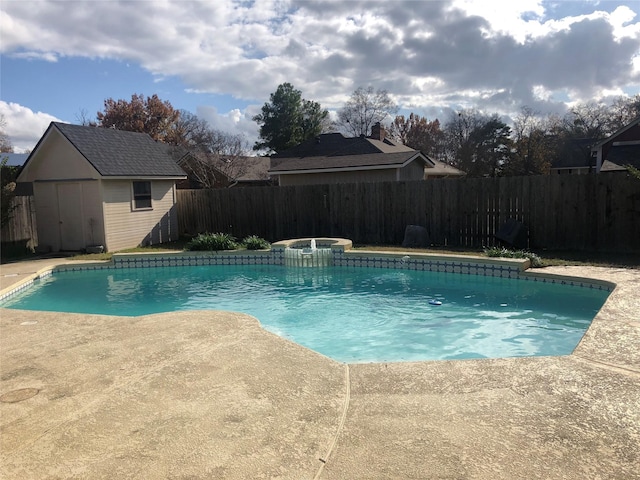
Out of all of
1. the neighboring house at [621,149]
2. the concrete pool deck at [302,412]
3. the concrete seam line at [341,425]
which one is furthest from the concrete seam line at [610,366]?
the neighboring house at [621,149]

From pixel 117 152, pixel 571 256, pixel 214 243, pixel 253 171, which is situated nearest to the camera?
pixel 571 256

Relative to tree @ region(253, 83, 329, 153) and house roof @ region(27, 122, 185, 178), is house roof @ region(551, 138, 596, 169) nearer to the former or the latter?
tree @ region(253, 83, 329, 153)

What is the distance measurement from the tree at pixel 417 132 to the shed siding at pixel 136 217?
3444 centimetres

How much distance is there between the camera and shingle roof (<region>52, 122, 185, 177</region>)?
555 inches

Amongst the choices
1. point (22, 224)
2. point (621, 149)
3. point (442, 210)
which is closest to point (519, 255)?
point (442, 210)

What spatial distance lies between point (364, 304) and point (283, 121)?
108 feet

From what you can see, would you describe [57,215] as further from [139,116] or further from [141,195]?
[139,116]

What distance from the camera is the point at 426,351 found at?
6191 millimetres

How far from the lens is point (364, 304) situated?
869 cm

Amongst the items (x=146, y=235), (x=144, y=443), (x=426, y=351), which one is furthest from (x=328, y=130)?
(x=144, y=443)

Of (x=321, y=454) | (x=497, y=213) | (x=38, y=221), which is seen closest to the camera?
(x=321, y=454)

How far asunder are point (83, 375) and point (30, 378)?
0.47m

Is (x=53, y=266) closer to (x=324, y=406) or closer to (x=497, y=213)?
(x=324, y=406)

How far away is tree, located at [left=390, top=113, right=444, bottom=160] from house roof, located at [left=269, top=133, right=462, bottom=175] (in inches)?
757
